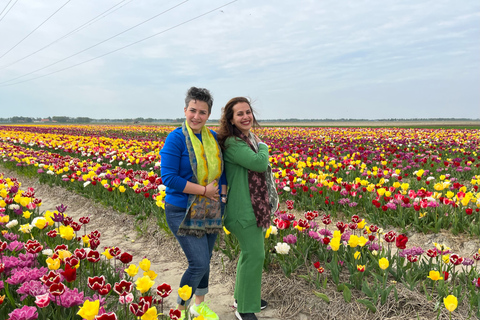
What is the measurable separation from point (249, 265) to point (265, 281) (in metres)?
0.96

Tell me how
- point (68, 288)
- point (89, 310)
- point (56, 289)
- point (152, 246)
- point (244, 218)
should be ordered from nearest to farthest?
point (89, 310) → point (56, 289) → point (68, 288) → point (244, 218) → point (152, 246)

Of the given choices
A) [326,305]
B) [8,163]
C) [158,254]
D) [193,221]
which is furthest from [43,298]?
[8,163]

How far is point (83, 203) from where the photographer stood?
22.0 feet

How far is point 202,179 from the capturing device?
7.73 ft

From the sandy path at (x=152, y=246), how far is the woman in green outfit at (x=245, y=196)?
67 cm

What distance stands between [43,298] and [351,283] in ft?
7.95

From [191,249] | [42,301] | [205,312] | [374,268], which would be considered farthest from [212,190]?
[374,268]

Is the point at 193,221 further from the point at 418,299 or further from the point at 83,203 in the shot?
the point at 83,203

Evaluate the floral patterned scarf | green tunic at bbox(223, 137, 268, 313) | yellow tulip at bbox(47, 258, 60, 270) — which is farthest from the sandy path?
yellow tulip at bbox(47, 258, 60, 270)

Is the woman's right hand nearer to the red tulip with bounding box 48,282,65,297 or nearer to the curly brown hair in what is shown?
the curly brown hair

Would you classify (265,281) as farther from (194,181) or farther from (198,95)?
(198,95)

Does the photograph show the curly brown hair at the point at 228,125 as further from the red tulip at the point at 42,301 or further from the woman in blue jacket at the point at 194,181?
the red tulip at the point at 42,301

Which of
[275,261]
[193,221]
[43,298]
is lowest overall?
[275,261]

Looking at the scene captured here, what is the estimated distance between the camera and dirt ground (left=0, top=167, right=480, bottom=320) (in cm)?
267
